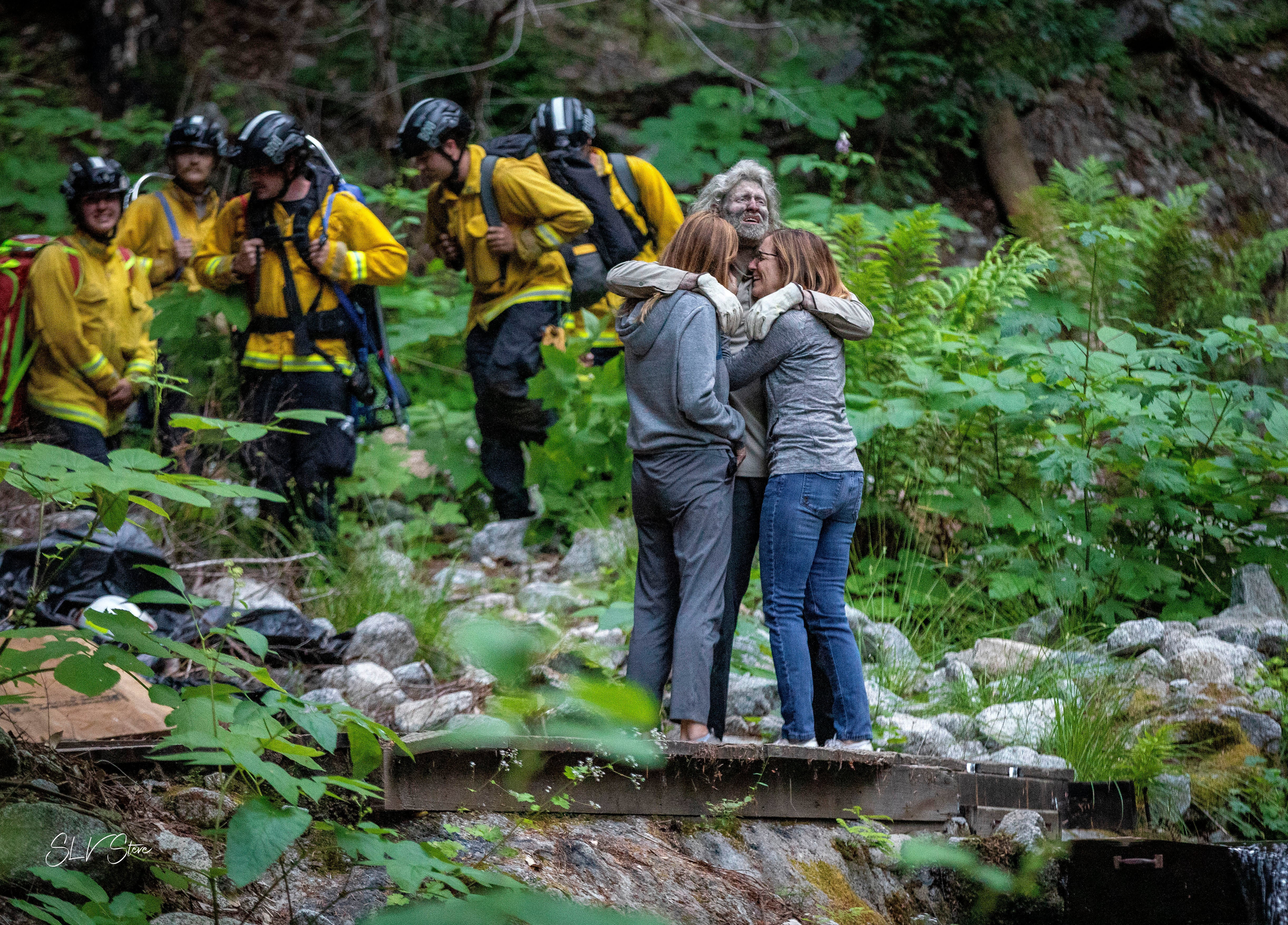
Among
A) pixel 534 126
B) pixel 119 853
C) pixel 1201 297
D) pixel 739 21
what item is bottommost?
pixel 119 853

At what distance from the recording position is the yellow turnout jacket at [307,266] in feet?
19.8

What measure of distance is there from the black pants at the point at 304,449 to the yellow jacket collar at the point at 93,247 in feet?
2.85

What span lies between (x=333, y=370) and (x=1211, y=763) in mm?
4441

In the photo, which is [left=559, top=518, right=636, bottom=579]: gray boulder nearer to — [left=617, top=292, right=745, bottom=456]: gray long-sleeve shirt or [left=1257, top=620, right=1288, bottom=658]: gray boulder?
[left=617, top=292, right=745, bottom=456]: gray long-sleeve shirt

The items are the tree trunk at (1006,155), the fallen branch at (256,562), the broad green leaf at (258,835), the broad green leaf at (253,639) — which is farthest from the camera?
the tree trunk at (1006,155)

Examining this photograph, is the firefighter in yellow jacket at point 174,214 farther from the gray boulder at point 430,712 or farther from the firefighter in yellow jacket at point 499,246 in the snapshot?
the gray boulder at point 430,712

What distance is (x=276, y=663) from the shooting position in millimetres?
5043

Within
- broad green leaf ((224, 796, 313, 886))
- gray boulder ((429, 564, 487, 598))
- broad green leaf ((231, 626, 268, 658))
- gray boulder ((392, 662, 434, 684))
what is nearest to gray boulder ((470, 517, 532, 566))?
gray boulder ((429, 564, 487, 598))

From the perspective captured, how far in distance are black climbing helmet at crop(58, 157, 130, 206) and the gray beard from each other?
3183 mm

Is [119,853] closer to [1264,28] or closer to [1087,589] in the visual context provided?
[1087,589]

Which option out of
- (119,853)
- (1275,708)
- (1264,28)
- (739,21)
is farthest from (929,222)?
(1264,28)

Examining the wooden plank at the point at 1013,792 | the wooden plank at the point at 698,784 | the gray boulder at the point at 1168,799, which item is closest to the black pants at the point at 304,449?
the wooden plank at the point at 698,784

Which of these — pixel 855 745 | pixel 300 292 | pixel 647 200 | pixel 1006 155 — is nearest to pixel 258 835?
pixel 855 745

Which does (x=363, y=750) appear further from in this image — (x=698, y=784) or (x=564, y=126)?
(x=564, y=126)
